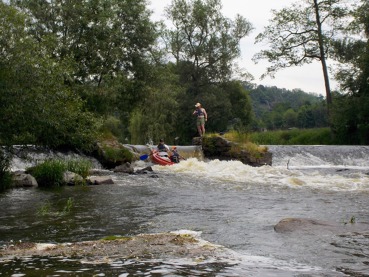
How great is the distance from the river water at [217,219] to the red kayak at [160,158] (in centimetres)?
403

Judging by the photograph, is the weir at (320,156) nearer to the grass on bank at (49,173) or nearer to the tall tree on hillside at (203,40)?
the grass on bank at (49,173)

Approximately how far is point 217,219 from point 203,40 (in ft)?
124

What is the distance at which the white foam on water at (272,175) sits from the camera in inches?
609

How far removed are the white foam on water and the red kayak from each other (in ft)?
1.63

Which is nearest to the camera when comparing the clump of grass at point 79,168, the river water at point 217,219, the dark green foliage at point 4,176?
the river water at point 217,219

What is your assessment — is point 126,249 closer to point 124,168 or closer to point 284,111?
point 124,168

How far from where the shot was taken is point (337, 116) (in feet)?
111

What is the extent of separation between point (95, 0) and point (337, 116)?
61.4 feet

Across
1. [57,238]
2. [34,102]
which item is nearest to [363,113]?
[34,102]

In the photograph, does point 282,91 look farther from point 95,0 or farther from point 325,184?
point 325,184

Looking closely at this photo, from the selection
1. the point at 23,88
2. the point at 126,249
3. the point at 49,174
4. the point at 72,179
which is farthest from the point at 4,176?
the point at 126,249

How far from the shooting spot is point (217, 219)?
9062mm

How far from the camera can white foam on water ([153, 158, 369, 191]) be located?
50.8ft

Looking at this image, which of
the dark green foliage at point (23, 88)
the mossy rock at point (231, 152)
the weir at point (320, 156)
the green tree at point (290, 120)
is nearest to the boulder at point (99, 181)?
the dark green foliage at point (23, 88)
